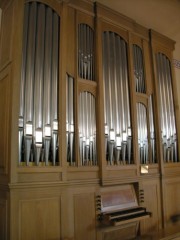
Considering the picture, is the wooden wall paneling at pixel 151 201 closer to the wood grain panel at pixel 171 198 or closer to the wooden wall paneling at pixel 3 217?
the wood grain panel at pixel 171 198

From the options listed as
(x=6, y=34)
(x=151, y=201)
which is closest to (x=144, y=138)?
(x=151, y=201)

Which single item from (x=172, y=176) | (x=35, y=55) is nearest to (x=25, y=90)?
(x=35, y=55)

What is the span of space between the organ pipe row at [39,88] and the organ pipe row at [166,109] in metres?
2.48

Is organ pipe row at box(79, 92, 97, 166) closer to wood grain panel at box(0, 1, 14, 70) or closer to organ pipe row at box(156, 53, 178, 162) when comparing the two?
wood grain panel at box(0, 1, 14, 70)

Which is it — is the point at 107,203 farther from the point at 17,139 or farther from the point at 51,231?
the point at 17,139

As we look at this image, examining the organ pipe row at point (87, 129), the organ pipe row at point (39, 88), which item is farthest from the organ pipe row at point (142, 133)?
the organ pipe row at point (39, 88)

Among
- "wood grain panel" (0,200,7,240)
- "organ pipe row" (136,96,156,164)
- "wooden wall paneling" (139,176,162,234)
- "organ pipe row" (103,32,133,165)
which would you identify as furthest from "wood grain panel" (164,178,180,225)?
"wood grain panel" (0,200,7,240)

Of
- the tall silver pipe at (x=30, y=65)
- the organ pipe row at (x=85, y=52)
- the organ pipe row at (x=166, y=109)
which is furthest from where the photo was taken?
the organ pipe row at (x=166, y=109)

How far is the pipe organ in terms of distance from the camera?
3.32 meters

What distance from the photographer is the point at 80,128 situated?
393 centimetres

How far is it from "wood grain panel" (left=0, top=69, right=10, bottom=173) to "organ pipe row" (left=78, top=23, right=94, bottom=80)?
1158mm

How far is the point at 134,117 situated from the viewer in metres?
4.65

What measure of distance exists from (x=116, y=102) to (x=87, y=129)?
0.82m

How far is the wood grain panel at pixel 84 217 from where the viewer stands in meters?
3.69
